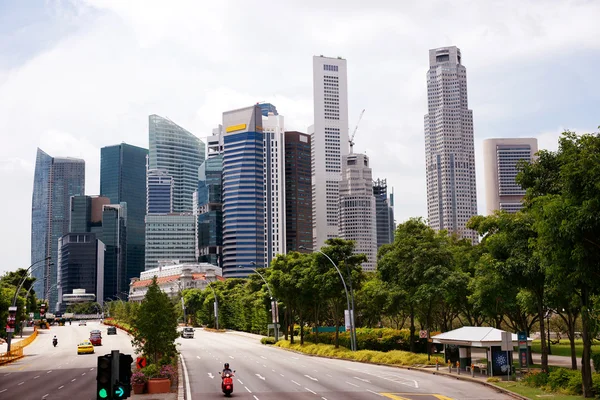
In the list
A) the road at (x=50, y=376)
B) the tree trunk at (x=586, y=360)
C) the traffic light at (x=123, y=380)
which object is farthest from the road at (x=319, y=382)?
the traffic light at (x=123, y=380)

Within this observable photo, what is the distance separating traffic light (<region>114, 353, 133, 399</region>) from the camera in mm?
13641

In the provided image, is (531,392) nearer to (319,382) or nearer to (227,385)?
(319,382)

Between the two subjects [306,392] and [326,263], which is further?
[326,263]

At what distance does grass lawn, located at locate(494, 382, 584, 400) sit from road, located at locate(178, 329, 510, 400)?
1.03 m

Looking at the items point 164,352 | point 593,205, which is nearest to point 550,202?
point 593,205

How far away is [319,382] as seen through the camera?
133 ft

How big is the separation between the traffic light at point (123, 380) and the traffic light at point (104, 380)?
155mm

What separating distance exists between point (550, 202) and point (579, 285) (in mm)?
4456

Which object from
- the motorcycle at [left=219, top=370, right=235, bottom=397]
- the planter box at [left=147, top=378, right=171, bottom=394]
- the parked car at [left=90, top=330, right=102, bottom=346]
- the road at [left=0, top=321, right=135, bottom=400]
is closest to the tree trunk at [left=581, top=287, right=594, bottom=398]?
the motorcycle at [left=219, top=370, right=235, bottom=397]

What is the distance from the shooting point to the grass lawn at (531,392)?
1230 inches

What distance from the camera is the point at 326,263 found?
219 ft

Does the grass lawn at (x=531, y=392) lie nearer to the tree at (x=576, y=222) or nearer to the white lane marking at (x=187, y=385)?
the tree at (x=576, y=222)

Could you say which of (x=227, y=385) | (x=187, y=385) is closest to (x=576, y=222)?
(x=227, y=385)

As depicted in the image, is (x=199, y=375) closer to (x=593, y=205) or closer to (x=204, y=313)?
(x=593, y=205)
